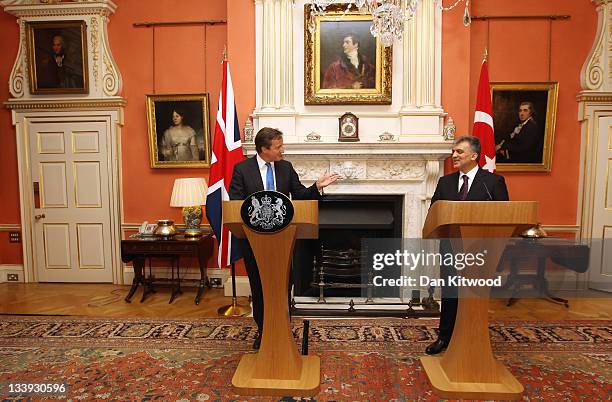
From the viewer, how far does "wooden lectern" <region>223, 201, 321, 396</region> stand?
2.18 meters

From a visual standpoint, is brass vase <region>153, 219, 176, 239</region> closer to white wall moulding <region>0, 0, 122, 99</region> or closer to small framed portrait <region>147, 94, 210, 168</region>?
small framed portrait <region>147, 94, 210, 168</region>

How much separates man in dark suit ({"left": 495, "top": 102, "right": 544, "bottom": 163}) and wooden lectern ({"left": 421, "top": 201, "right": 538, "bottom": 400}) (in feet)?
9.37

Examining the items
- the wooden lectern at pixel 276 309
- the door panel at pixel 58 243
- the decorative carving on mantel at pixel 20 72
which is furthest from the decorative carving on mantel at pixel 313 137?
the decorative carving on mantel at pixel 20 72

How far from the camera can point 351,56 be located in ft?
14.2

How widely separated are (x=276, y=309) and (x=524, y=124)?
391 cm

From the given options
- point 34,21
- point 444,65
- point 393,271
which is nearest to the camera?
point 393,271

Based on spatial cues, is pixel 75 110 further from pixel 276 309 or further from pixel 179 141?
pixel 276 309

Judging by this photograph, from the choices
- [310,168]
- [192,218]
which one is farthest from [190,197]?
[310,168]

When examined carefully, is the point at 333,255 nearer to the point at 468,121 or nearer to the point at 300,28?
the point at 468,121

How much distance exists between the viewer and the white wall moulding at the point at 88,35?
4.76m

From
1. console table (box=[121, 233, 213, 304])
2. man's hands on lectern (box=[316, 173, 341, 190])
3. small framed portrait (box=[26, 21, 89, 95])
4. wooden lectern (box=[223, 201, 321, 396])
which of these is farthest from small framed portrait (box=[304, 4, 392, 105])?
small framed portrait (box=[26, 21, 89, 95])

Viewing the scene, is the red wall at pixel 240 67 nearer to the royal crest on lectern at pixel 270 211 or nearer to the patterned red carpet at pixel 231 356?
the patterned red carpet at pixel 231 356

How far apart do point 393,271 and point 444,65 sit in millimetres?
2849

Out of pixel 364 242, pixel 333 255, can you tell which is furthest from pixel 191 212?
pixel 364 242
